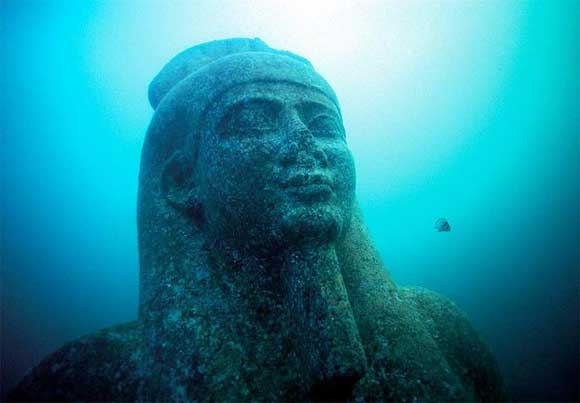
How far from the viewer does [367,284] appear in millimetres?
2535

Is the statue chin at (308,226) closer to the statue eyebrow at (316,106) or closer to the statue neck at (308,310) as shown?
the statue neck at (308,310)

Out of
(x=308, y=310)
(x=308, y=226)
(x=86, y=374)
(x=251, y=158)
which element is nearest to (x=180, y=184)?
(x=251, y=158)

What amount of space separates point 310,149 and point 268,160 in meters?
0.40

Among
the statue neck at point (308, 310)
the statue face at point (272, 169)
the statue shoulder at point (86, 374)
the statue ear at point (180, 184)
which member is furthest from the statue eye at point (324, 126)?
the statue shoulder at point (86, 374)

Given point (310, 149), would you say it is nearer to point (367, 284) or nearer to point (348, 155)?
point (348, 155)

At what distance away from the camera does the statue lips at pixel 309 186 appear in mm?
2211

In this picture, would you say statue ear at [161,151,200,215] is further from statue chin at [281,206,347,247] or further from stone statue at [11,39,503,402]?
statue chin at [281,206,347,247]

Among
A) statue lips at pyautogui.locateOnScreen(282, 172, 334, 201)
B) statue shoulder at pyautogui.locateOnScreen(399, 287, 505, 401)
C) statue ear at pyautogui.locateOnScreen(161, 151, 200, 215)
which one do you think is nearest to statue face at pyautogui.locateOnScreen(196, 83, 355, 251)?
statue lips at pyautogui.locateOnScreen(282, 172, 334, 201)

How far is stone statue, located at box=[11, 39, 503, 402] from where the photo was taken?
193cm

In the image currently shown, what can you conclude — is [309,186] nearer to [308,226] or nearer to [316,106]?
[308,226]

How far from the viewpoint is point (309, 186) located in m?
2.23

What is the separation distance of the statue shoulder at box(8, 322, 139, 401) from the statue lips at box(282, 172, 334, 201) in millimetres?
1930

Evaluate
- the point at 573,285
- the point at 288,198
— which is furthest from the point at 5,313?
the point at 573,285

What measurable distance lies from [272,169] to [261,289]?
1.09 meters
